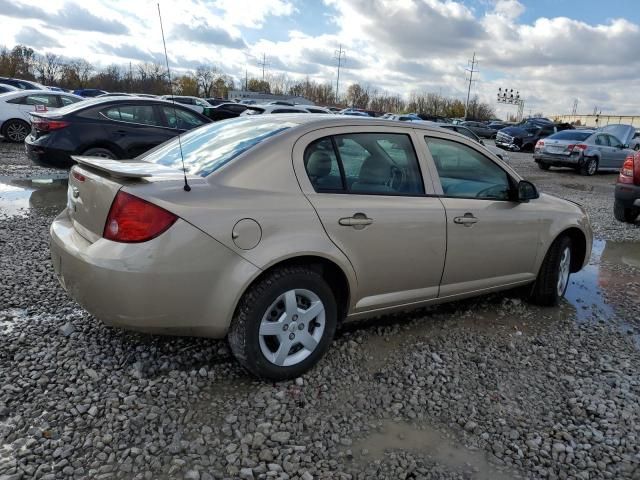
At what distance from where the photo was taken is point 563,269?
16.1ft

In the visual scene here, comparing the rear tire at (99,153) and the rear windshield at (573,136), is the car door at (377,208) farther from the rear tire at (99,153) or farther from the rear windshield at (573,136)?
the rear windshield at (573,136)

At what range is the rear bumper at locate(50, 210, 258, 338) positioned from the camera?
2.75 m

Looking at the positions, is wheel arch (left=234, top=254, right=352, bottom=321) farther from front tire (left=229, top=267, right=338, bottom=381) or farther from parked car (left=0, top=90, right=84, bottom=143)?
parked car (left=0, top=90, right=84, bottom=143)

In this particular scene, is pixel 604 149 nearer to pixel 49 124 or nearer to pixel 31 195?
pixel 49 124

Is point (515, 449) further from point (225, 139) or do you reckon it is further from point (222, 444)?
point (225, 139)

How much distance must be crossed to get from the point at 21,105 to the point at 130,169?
1358cm

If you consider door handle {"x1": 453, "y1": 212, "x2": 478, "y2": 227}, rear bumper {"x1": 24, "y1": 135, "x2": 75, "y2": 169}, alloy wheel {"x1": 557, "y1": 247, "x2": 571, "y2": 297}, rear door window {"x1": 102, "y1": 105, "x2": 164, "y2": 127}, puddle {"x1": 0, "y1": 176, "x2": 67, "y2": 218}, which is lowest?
puddle {"x1": 0, "y1": 176, "x2": 67, "y2": 218}

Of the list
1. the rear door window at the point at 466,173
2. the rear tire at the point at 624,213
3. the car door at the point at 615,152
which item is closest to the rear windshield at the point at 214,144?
the rear door window at the point at 466,173

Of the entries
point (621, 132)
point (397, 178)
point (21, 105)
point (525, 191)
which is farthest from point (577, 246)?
point (621, 132)

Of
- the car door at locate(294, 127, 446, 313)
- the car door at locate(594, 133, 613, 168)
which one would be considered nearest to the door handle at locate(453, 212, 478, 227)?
the car door at locate(294, 127, 446, 313)

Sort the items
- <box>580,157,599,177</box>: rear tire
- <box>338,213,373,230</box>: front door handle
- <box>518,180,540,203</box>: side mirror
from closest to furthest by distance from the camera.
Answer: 1. <box>338,213,373,230</box>: front door handle
2. <box>518,180,540,203</box>: side mirror
3. <box>580,157,599,177</box>: rear tire

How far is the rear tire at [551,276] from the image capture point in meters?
4.71

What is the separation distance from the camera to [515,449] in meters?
2.75

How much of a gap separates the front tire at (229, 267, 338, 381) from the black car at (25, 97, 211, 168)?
267 inches
